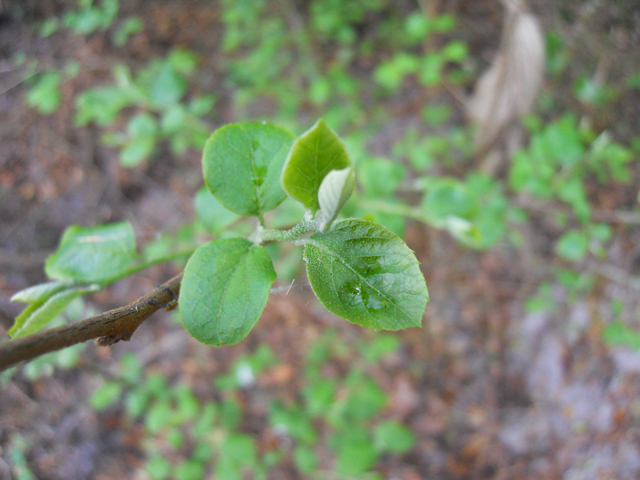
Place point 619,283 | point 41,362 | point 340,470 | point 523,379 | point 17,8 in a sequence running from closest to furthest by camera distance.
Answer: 1. point 41,362
2. point 340,470
3. point 619,283
4. point 523,379
5. point 17,8

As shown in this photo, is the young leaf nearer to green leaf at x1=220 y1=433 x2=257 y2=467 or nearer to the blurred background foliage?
the blurred background foliage

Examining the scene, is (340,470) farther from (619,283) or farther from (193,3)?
(193,3)

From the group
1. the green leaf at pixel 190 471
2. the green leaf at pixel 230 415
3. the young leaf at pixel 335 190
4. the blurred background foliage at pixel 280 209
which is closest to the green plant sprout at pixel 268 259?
the young leaf at pixel 335 190

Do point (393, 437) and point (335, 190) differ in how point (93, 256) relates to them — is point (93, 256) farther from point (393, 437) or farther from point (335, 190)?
point (393, 437)

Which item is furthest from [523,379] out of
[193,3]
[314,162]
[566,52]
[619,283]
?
[193,3]

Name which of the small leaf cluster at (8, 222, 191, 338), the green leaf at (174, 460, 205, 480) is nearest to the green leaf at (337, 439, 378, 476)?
the green leaf at (174, 460, 205, 480)
